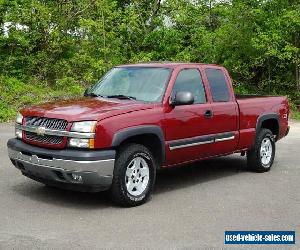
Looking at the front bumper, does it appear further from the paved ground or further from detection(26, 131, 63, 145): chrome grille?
the paved ground

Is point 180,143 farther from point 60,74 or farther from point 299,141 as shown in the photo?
point 60,74

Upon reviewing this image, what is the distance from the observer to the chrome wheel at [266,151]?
908 centimetres

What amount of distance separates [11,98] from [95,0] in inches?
240

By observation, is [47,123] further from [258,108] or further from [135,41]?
[135,41]

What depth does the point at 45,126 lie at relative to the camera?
6.44 metres

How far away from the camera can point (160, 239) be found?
17.4 ft

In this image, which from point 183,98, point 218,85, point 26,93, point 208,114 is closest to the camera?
point 183,98

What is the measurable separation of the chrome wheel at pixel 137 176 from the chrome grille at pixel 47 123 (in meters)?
0.98

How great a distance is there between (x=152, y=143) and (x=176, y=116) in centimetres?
50

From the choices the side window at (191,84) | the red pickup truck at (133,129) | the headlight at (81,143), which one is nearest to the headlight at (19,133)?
the red pickup truck at (133,129)

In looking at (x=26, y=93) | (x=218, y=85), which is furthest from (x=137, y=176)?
(x=26, y=93)

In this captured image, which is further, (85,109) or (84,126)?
(85,109)

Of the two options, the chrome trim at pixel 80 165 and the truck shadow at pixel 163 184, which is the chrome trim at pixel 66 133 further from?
the truck shadow at pixel 163 184

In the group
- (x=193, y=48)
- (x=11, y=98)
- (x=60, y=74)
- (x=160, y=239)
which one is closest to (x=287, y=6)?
(x=193, y=48)
